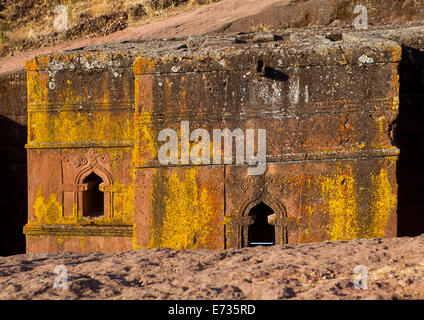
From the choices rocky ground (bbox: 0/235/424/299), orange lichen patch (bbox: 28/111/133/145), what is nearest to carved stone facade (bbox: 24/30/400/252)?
orange lichen patch (bbox: 28/111/133/145)

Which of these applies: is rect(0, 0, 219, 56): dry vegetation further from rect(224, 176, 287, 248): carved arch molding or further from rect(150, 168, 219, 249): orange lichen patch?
rect(224, 176, 287, 248): carved arch molding

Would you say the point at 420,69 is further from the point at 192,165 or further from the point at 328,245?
the point at 328,245

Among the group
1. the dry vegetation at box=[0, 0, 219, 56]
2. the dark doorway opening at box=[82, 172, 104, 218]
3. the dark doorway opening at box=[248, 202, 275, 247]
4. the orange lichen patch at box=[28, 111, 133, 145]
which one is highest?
the dry vegetation at box=[0, 0, 219, 56]

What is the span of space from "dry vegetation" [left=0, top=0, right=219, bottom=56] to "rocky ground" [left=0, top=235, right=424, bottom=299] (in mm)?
10891

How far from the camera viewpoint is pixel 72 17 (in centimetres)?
1395

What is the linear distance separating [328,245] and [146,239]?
8.46ft

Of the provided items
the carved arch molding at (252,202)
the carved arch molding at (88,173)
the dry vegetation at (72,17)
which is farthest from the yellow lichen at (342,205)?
the dry vegetation at (72,17)

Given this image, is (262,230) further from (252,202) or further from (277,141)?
(277,141)

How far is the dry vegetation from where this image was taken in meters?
12.8

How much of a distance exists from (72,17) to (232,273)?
44.4 feet

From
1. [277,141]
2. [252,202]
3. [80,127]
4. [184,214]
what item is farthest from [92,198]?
[277,141]

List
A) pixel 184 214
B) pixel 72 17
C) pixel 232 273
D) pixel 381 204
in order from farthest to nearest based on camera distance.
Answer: pixel 72 17 → pixel 184 214 → pixel 381 204 → pixel 232 273

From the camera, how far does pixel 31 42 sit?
13141 millimetres

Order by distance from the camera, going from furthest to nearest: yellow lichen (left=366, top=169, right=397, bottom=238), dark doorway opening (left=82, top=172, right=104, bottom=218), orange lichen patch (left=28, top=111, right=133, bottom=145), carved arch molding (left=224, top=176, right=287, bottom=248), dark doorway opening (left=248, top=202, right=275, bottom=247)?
dark doorway opening (left=82, top=172, right=104, bottom=218)
dark doorway opening (left=248, top=202, right=275, bottom=247)
orange lichen patch (left=28, top=111, right=133, bottom=145)
carved arch molding (left=224, top=176, right=287, bottom=248)
yellow lichen (left=366, top=169, right=397, bottom=238)
